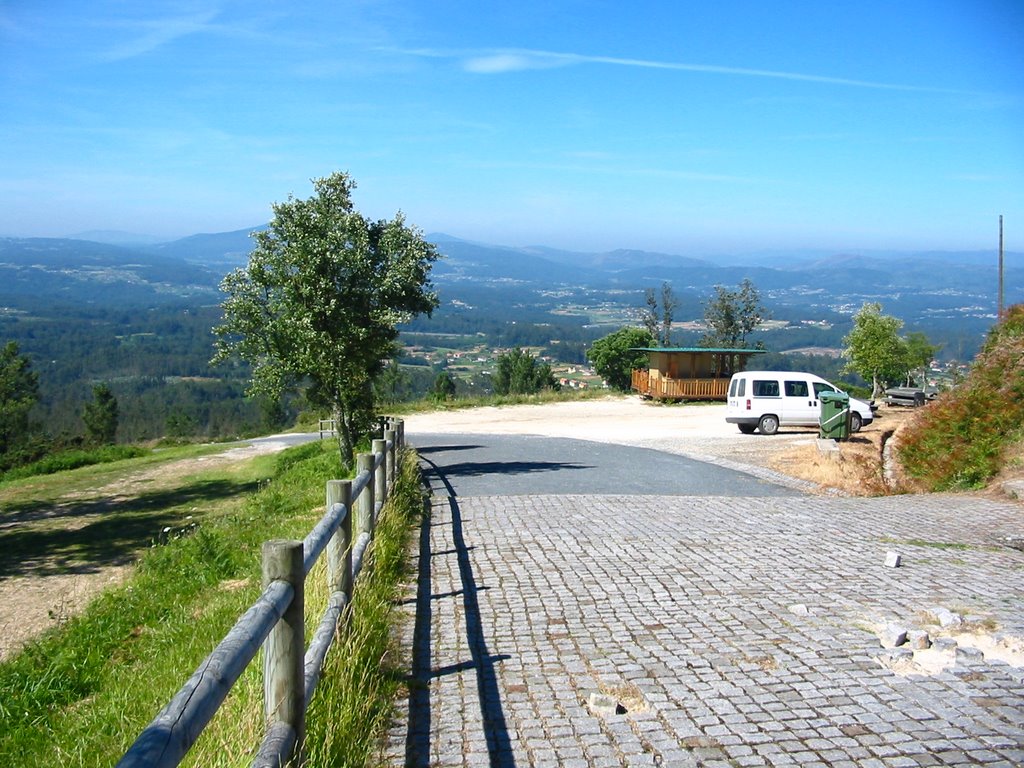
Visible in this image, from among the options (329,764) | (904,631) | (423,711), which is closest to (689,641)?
(904,631)

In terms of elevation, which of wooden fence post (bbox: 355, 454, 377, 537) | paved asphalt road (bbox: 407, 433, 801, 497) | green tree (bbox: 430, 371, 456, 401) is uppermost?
wooden fence post (bbox: 355, 454, 377, 537)

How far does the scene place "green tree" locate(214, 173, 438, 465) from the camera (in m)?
16.3

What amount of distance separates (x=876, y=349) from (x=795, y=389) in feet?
55.9

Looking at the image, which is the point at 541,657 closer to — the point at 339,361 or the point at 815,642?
the point at 815,642

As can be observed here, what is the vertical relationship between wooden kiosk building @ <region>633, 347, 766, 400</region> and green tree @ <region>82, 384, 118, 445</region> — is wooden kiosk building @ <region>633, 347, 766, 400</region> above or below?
above

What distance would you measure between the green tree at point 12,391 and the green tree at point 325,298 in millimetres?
37544

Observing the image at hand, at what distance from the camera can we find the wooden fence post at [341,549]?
5559mm

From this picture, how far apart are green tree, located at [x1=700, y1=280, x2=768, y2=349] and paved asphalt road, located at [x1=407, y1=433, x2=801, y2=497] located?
3384 cm

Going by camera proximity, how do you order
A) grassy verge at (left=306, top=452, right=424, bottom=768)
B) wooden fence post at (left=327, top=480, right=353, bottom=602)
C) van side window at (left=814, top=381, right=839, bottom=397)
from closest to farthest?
grassy verge at (left=306, top=452, right=424, bottom=768)
wooden fence post at (left=327, top=480, right=353, bottom=602)
van side window at (left=814, top=381, right=839, bottom=397)

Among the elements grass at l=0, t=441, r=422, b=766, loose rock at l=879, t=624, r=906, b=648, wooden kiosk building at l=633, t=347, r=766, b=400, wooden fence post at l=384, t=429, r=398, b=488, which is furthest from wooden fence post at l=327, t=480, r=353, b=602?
wooden kiosk building at l=633, t=347, r=766, b=400

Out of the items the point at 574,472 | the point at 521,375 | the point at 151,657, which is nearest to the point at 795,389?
the point at 574,472

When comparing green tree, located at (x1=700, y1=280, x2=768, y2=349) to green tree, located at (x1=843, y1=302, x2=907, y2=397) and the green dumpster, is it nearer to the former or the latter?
green tree, located at (x1=843, y1=302, x2=907, y2=397)

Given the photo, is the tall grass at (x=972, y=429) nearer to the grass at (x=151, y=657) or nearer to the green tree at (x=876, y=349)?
the grass at (x=151, y=657)

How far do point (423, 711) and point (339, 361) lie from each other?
474 inches
